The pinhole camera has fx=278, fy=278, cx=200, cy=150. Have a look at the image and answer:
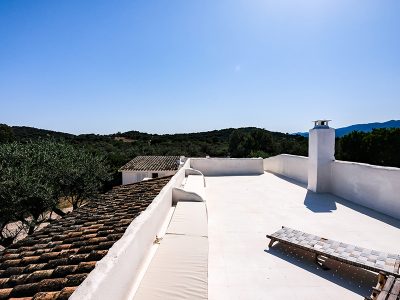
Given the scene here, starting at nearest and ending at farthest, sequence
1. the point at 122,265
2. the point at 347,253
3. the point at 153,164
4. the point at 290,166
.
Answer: the point at 122,265 < the point at 347,253 < the point at 290,166 < the point at 153,164

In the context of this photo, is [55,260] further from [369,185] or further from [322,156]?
[322,156]

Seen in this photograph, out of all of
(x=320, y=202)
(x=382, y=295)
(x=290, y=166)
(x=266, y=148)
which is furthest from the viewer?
(x=266, y=148)

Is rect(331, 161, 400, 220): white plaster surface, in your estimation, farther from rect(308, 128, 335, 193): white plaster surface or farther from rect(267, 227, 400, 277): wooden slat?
rect(267, 227, 400, 277): wooden slat

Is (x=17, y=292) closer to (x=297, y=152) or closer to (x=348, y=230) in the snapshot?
(x=348, y=230)

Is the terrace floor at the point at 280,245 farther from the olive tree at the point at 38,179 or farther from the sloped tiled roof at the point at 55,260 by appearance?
the olive tree at the point at 38,179

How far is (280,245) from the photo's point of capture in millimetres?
4566

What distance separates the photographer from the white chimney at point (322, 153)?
8312 millimetres

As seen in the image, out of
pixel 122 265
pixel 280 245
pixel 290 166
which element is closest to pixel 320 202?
pixel 280 245

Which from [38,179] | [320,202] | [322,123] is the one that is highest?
[322,123]

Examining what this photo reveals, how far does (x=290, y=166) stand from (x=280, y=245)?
7.48 metres

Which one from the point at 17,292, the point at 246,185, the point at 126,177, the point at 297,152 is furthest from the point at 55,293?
the point at 297,152

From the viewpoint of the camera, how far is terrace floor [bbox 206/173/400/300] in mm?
3293

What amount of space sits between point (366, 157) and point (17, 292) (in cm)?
→ 2954

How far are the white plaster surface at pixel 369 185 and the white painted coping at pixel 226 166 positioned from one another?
5392 mm
